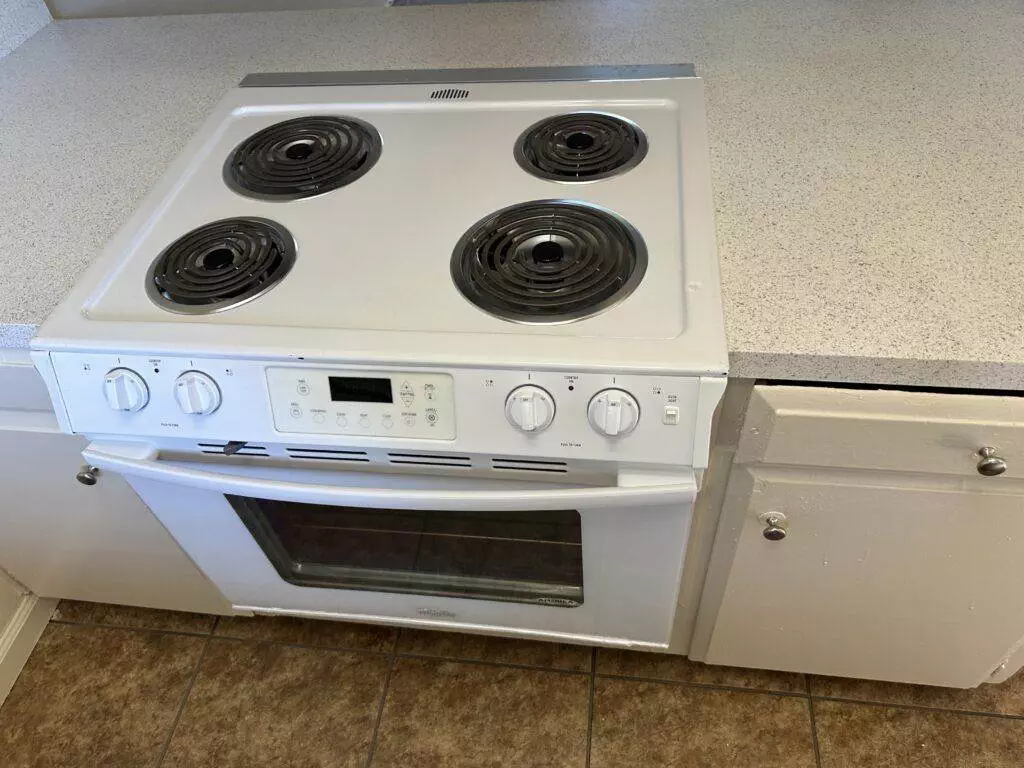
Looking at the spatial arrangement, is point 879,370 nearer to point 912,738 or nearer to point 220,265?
point 220,265

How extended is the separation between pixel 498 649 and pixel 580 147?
0.95 metres

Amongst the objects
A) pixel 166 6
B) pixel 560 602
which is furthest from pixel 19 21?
pixel 560 602

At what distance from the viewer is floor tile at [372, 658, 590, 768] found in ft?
4.38

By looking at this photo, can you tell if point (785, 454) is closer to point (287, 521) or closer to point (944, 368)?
point (944, 368)

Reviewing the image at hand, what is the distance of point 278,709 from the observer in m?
1.41

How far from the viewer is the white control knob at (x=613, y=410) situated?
0.72 meters

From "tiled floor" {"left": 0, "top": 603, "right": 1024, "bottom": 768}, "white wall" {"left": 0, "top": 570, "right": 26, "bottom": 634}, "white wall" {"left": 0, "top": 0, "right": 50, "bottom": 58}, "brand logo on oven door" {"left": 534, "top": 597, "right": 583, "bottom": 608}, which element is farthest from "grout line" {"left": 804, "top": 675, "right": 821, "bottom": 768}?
"white wall" {"left": 0, "top": 0, "right": 50, "bottom": 58}

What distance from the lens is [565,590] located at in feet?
3.52

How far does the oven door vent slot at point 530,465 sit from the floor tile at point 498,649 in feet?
2.34

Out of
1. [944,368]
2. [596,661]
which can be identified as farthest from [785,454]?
[596,661]

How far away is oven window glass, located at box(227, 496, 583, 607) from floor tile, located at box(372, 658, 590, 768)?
15.6 inches

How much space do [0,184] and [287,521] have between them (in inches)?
23.6

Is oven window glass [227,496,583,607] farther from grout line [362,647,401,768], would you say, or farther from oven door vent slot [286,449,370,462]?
grout line [362,647,401,768]

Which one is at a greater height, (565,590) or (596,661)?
(565,590)
